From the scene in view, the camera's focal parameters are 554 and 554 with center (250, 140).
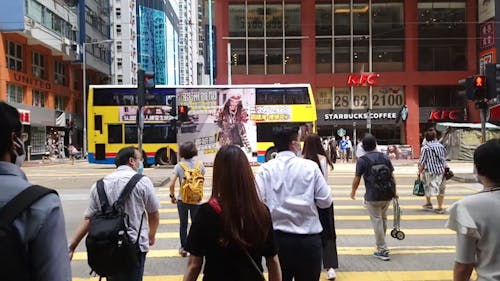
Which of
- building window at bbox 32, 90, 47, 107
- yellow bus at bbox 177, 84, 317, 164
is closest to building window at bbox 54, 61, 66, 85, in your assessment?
building window at bbox 32, 90, 47, 107

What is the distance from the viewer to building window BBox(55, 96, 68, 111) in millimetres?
51344

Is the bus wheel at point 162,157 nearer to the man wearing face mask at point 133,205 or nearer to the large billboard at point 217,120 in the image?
the large billboard at point 217,120

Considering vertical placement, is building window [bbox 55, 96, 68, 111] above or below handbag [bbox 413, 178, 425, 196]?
above

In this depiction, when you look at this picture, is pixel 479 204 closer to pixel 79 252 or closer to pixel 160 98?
pixel 79 252

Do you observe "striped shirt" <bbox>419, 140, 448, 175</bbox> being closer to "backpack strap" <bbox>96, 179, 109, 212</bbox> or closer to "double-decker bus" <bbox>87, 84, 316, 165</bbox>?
"backpack strap" <bbox>96, 179, 109, 212</bbox>

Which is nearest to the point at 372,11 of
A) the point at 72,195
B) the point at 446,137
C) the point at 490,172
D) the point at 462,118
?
the point at 462,118

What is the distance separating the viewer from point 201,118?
28.3 m

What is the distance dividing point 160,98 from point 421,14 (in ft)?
85.1

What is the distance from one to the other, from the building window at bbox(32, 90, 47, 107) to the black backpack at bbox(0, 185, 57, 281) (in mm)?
46528

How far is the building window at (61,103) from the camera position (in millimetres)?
51344

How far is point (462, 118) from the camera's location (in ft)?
144

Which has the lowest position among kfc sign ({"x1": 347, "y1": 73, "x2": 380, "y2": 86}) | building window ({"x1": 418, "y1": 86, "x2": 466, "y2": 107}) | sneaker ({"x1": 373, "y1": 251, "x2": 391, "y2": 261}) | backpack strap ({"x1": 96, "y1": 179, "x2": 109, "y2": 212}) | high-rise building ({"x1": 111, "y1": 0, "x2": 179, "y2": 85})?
sneaker ({"x1": 373, "y1": 251, "x2": 391, "y2": 261})

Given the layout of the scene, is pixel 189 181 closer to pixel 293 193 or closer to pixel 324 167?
pixel 324 167

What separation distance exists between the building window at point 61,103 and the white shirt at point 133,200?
162ft
